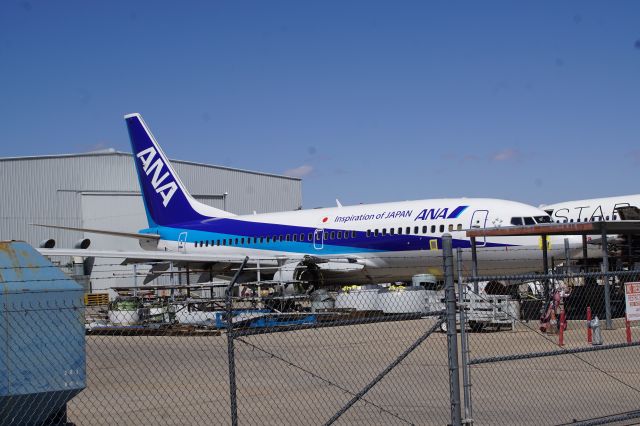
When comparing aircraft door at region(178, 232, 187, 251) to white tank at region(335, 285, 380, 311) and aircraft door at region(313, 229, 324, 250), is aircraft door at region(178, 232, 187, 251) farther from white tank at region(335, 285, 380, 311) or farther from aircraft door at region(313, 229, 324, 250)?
white tank at region(335, 285, 380, 311)

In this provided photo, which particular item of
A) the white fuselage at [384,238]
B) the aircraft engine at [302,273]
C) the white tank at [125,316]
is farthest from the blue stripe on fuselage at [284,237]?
the white tank at [125,316]

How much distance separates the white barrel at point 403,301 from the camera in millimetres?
22859

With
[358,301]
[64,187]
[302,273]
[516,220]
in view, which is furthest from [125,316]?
[64,187]

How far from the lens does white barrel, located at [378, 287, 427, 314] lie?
22859mm

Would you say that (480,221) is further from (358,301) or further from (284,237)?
(284,237)

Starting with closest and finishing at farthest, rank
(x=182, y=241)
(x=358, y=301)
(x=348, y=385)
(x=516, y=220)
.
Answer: (x=348, y=385) → (x=358, y=301) → (x=516, y=220) → (x=182, y=241)

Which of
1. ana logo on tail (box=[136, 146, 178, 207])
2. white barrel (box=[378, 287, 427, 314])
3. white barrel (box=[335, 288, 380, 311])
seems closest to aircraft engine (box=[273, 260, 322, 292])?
white barrel (box=[335, 288, 380, 311])

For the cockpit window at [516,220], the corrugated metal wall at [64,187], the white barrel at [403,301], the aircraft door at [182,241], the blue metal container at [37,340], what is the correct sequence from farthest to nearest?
the corrugated metal wall at [64,187]
the aircraft door at [182,241]
the cockpit window at [516,220]
the white barrel at [403,301]
the blue metal container at [37,340]

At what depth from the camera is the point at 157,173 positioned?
3791 cm

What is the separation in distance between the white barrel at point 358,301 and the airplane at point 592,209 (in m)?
10.2

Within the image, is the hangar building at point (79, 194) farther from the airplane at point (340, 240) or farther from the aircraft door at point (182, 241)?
the aircraft door at point (182, 241)

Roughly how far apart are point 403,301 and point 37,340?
1701 cm

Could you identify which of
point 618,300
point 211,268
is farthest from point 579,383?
point 211,268

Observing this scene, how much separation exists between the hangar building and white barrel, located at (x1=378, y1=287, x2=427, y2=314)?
1037 inches
